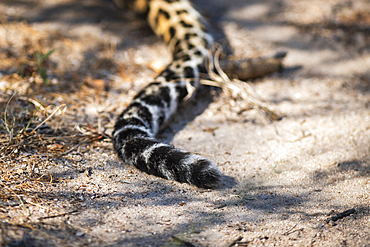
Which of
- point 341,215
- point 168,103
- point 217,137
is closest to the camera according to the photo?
point 341,215

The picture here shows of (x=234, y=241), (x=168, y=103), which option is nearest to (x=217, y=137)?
(x=168, y=103)

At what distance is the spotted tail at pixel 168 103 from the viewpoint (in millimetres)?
1900

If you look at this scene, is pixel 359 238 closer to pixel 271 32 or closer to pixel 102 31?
pixel 271 32

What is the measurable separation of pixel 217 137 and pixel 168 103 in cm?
53

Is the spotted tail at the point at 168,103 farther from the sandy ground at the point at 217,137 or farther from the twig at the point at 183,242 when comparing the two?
the twig at the point at 183,242

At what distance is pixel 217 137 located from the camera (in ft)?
8.34

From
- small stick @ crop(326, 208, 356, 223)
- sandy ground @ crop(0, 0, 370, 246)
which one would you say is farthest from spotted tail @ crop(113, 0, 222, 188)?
small stick @ crop(326, 208, 356, 223)

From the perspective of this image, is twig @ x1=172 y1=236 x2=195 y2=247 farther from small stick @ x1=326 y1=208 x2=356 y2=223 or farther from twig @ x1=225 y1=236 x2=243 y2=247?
small stick @ x1=326 y1=208 x2=356 y2=223

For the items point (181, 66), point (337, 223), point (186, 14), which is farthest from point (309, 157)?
point (186, 14)

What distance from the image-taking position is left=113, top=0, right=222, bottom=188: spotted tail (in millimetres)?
1900

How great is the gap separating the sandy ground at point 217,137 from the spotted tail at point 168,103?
0.38 feet

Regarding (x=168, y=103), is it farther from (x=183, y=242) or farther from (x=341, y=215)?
(x=341, y=215)

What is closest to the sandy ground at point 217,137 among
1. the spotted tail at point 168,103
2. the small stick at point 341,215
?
the small stick at point 341,215

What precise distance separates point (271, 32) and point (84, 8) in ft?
8.63
